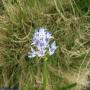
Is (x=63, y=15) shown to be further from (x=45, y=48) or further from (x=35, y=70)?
(x=45, y=48)

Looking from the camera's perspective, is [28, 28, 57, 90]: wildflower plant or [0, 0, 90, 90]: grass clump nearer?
[28, 28, 57, 90]: wildflower plant

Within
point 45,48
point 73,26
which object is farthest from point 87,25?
point 45,48

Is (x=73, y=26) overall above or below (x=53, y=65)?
above

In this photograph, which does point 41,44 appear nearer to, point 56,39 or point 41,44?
point 41,44

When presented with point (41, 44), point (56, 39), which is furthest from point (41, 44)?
point (56, 39)

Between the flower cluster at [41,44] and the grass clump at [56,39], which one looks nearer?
the flower cluster at [41,44]

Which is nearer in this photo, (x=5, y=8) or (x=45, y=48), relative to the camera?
(x=45, y=48)
